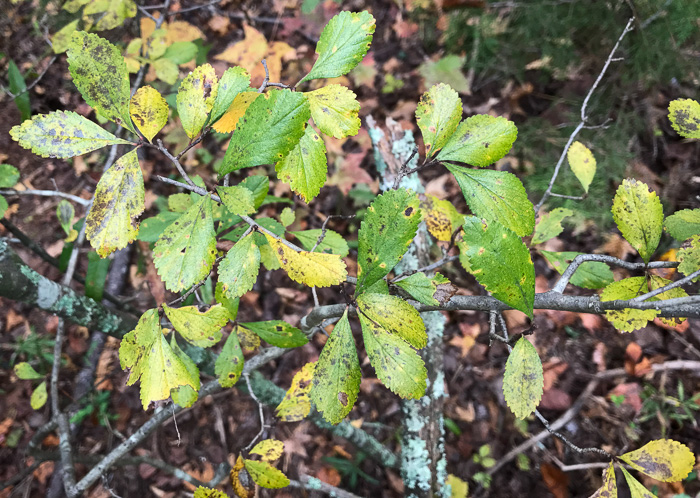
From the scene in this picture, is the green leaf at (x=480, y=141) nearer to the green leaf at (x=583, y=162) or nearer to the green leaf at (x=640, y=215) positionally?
the green leaf at (x=640, y=215)

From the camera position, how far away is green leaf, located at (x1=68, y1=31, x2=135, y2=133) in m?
0.62

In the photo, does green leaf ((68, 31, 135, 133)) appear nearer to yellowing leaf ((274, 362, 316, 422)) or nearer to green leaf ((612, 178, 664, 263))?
yellowing leaf ((274, 362, 316, 422))

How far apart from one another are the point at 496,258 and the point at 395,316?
18 centimetres

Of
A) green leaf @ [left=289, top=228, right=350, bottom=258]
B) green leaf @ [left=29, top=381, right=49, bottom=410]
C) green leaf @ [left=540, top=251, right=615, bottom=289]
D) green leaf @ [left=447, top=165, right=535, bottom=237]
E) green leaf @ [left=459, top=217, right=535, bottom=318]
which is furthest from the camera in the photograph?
green leaf @ [left=29, top=381, right=49, bottom=410]

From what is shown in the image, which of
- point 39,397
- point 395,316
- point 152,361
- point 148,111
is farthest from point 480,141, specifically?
point 39,397

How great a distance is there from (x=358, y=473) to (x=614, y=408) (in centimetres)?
144

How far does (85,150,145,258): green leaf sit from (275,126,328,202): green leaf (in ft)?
0.78

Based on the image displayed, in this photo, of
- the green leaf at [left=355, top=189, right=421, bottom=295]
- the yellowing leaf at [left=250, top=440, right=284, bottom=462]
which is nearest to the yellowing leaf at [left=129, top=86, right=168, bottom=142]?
the green leaf at [left=355, top=189, right=421, bottom=295]

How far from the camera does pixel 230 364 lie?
101cm

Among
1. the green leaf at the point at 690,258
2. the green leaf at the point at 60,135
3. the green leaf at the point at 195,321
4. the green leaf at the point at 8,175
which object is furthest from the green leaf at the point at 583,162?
the green leaf at the point at 8,175

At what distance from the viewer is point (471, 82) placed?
109 inches

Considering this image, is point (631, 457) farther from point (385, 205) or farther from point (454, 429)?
point (454, 429)

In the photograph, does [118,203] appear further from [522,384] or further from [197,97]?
[522,384]

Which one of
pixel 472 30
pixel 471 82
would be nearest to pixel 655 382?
pixel 471 82
